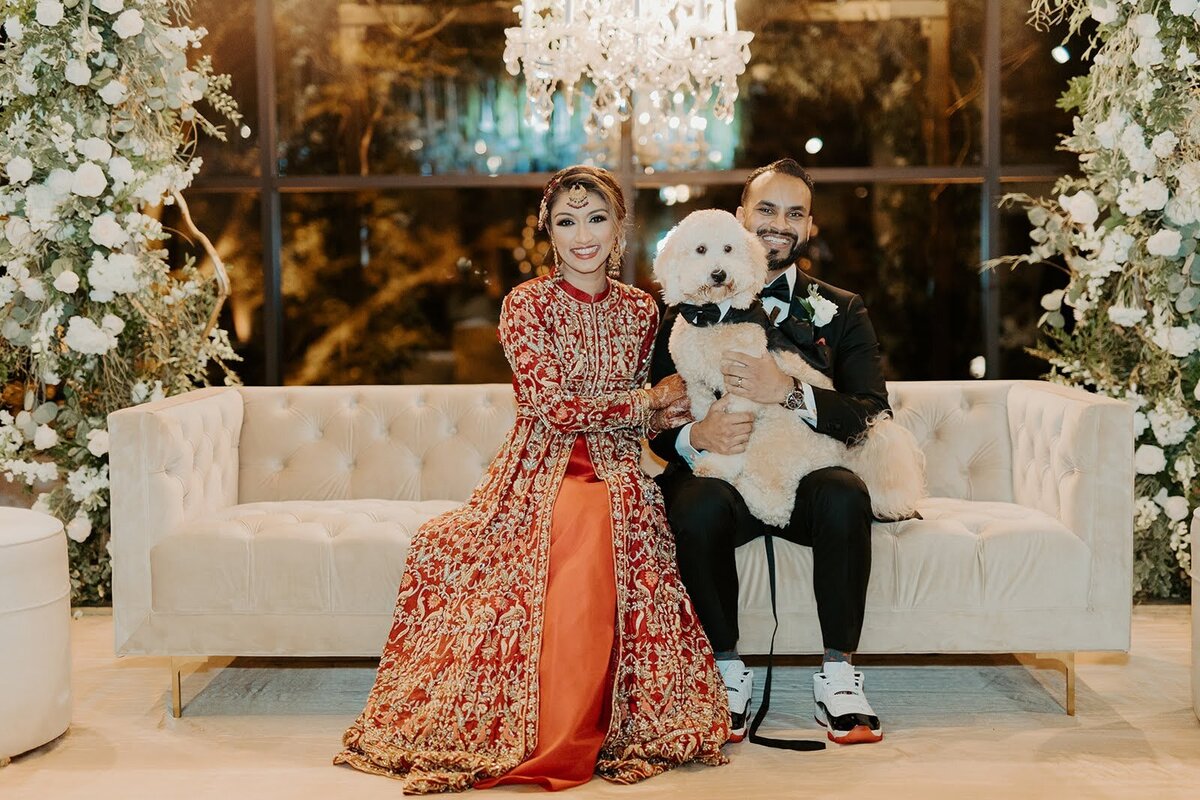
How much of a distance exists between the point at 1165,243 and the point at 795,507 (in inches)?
67.9

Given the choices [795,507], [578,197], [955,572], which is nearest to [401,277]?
[578,197]

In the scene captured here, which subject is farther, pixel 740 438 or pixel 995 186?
pixel 995 186

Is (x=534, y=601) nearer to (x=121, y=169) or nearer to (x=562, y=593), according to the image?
(x=562, y=593)

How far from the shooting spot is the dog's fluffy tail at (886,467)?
2826 millimetres

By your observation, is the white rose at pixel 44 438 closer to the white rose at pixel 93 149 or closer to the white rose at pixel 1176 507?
the white rose at pixel 93 149

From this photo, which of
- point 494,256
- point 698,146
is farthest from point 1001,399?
point 494,256

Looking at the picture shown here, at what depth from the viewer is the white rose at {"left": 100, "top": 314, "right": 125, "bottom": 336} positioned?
3.73 m

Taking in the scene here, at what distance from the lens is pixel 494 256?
5270mm

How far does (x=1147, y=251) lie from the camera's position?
12.4 feet

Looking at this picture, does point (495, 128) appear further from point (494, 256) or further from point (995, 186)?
point (995, 186)

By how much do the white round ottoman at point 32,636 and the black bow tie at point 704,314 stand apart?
5.19 feet

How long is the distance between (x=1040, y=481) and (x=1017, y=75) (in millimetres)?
2507

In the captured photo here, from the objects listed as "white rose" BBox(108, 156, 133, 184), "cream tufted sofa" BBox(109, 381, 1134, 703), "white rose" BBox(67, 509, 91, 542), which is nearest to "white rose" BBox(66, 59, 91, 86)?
"white rose" BBox(108, 156, 133, 184)

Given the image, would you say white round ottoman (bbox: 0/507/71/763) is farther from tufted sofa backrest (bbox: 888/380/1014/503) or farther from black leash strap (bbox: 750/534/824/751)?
tufted sofa backrest (bbox: 888/380/1014/503)
